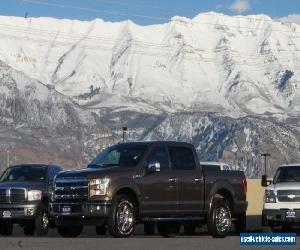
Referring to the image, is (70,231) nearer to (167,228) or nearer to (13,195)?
(167,228)

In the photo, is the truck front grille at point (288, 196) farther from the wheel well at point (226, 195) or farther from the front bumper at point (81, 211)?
the front bumper at point (81, 211)

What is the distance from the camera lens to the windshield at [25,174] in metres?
24.8

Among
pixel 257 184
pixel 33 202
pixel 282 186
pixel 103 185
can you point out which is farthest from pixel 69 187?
pixel 257 184

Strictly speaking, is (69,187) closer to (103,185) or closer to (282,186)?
(103,185)

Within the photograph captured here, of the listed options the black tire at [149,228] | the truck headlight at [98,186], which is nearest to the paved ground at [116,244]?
the truck headlight at [98,186]

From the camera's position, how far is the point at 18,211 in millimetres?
23781

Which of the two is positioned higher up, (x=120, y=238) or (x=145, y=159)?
(x=145, y=159)

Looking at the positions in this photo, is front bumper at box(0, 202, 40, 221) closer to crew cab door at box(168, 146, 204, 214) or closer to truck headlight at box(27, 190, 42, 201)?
truck headlight at box(27, 190, 42, 201)

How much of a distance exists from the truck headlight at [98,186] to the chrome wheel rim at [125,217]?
49 cm

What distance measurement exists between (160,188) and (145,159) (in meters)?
0.72

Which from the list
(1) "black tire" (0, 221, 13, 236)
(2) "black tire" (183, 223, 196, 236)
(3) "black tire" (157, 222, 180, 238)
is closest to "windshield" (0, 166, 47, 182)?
(1) "black tire" (0, 221, 13, 236)

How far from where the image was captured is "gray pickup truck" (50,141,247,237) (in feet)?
62.3

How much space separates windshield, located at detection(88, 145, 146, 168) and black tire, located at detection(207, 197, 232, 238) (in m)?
2.26

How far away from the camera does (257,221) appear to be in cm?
3164
